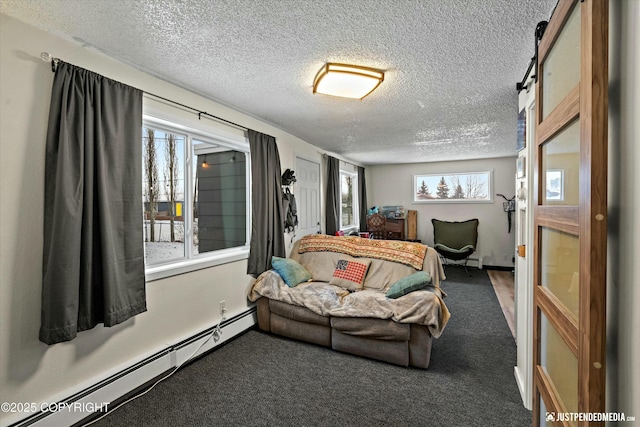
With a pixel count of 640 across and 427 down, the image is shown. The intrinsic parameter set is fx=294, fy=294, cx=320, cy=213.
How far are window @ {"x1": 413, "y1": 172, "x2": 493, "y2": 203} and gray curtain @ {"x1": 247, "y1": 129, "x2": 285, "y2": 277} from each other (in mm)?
4433

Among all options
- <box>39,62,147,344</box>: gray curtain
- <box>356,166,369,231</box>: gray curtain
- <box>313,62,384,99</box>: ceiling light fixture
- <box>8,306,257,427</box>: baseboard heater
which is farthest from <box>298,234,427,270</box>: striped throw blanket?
<box>356,166,369,231</box>: gray curtain

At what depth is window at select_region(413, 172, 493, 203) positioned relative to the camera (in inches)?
256

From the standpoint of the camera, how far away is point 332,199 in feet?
17.1

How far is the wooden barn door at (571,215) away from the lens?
0.76m

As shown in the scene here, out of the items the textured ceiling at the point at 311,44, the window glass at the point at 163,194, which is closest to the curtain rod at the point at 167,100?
the textured ceiling at the point at 311,44

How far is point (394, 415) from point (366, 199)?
545cm

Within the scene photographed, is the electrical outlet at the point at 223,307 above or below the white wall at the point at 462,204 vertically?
below

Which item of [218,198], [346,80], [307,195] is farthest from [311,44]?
[307,195]

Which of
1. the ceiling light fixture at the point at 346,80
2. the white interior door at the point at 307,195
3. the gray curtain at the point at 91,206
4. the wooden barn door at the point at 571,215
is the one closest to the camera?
the wooden barn door at the point at 571,215

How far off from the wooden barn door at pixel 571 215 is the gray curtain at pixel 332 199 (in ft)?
12.7

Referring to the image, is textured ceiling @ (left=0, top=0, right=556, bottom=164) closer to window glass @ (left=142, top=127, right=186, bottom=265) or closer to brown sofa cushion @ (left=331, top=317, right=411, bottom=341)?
window glass @ (left=142, top=127, right=186, bottom=265)

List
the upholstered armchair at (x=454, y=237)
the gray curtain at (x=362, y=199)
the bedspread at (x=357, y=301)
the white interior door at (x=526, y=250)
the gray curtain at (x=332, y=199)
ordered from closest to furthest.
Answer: the white interior door at (x=526, y=250)
the bedspread at (x=357, y=301)
the gray curtain at (x=332, y=199)
the upholstered armchair at (x=454, y=237)
the gray curtain at (x=362, y=199)

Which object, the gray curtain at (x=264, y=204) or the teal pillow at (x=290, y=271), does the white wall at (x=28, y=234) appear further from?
the teal pillow at (x=290, y=271)

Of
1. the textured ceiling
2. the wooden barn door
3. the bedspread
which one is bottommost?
the bedspread
